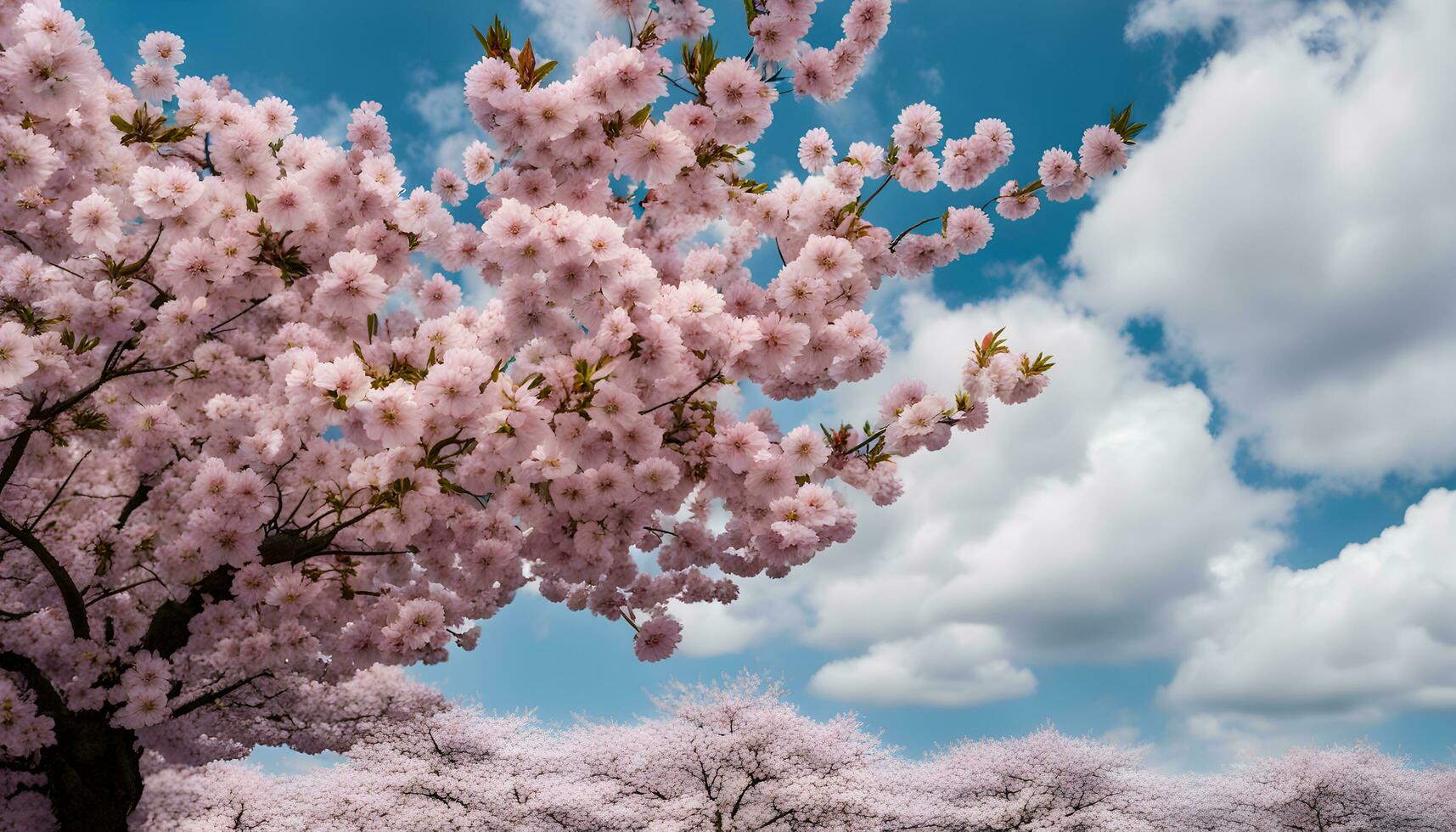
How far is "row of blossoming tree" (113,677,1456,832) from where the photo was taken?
21.5 m

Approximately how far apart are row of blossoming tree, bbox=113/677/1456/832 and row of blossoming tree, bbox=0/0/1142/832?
14547mm

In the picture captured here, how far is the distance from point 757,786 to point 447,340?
2164cm

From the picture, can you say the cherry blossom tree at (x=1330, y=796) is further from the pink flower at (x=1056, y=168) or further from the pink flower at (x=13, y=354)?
the pink flower at (x=13, y=354)

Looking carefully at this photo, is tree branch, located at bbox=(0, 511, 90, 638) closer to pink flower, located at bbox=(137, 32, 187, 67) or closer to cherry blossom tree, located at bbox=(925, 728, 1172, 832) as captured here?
pink flower, located at bbox=(137, 32, 187, 67)

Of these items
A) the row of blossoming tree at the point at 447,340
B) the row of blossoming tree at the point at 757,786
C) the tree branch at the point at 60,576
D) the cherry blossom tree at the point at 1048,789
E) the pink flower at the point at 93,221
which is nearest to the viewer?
the row of blossoming tree at the point at 447,340

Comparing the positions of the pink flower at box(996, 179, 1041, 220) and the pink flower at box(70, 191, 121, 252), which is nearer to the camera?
the pink flower at box(70, 191, 121, 252)

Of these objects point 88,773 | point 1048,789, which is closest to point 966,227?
point 88,773

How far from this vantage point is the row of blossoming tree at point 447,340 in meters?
4.46

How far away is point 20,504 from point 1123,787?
27.9 m

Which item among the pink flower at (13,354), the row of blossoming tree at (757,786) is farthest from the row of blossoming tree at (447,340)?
the row of blossoming tree at (757,786)

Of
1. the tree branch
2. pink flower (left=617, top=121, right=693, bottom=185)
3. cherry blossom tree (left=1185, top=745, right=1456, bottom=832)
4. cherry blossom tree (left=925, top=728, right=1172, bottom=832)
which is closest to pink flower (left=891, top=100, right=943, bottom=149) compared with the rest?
pink flower (left=617, top=121, right=693, bottom=185)

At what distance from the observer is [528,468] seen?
15.8 feet

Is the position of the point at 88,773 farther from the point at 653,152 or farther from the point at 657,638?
the point at 653,152

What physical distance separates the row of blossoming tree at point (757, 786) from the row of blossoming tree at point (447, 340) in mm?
14547
